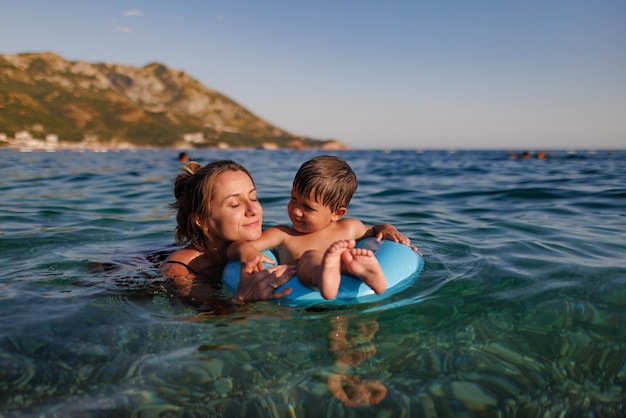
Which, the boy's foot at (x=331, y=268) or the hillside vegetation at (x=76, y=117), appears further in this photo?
the hillside vegetation at (x=76, y=117)

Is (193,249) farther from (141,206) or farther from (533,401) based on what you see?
(141,206)

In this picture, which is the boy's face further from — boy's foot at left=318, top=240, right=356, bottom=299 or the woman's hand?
boy's foot at left=318, top=240, right=356, bottom=299

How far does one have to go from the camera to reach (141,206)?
9305 millimetres

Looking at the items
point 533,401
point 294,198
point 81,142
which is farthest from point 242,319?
point 81,142

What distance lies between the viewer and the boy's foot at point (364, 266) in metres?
3.04

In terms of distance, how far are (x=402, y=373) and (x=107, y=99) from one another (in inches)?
7921

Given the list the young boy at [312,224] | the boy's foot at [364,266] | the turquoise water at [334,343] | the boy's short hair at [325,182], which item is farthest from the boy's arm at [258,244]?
the boy's foot at [364,266]

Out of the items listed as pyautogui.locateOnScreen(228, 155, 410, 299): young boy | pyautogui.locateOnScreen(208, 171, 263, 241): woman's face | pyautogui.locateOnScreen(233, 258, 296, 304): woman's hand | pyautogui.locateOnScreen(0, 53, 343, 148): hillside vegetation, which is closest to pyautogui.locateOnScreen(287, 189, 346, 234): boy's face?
pyautogui.locateOnScreen(228, 155, 410, 299): young boy

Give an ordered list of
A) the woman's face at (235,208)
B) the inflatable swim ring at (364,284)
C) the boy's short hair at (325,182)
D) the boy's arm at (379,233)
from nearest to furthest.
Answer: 1. the inflatable swim ring at (364,284)
2. the boy's short hair at (325,182)
3. the woman's face at (235,208)
4. the boy's arm at (379,233)

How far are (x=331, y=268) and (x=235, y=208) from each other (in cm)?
126

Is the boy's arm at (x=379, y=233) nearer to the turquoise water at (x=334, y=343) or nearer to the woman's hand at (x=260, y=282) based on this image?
the turquoise water at (x=334, y=343)

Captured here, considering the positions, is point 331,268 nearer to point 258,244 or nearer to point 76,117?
point 258,244

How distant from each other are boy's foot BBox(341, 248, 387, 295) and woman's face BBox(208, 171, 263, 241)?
3.56 feet

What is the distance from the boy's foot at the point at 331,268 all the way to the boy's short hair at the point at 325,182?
2.53 ft
